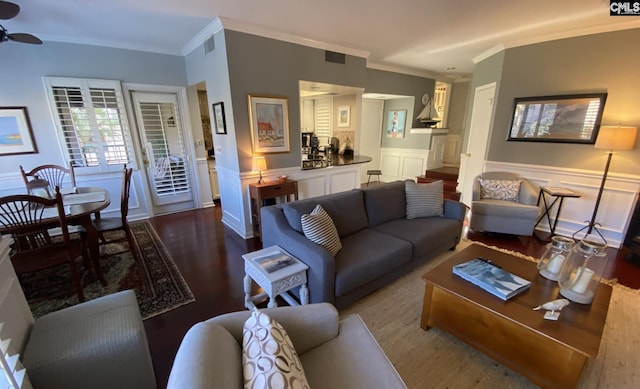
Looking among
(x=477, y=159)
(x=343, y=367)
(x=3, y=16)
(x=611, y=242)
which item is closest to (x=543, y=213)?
(x=611, y=242)

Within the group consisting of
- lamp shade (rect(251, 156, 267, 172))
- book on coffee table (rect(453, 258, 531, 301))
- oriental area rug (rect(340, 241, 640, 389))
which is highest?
lamp shade (rect(251, 156, 267, 172))

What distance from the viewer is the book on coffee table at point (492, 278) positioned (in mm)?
1657

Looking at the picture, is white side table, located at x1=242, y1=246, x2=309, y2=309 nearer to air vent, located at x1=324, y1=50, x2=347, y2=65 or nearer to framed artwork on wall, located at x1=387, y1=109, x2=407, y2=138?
air vent, located at x1=324, y1=50, x2=347, y2=65

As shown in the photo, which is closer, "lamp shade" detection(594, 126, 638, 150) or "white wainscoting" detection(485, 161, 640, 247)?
"lamp shade" detection(594, 126, 638, 150)

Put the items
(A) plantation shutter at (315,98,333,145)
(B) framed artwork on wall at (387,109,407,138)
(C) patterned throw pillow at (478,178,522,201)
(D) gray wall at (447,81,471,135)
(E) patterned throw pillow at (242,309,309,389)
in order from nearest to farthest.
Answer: (E) patterned throw pillow at (242,309,309,389)
(C) patterned throw pillow at (478,178,522,201)
(A) plantation shutter at (315,98,333,145)
(B) framed artwork on wall at (387,109,407,138)
(D) gray wall at (447,81,471,135)

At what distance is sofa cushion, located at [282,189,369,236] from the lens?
2.29m

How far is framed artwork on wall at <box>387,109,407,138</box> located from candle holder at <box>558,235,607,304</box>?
5.07 metres

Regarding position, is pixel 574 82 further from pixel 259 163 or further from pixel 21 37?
pixel 21 37

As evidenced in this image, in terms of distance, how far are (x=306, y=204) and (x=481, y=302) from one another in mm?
1506

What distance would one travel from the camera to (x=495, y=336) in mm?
1622

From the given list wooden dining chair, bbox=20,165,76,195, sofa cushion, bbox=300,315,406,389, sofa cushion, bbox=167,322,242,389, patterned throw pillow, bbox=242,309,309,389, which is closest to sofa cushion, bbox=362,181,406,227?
sofa cushion, bbox=300,315,406,389

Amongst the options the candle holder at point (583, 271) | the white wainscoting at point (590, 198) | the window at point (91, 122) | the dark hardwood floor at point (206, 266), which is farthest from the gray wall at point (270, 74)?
the white wainscoting at point (590, 198)

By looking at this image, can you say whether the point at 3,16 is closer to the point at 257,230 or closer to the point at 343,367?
the point at 257,230

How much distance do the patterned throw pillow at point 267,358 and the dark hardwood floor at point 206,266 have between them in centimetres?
105
